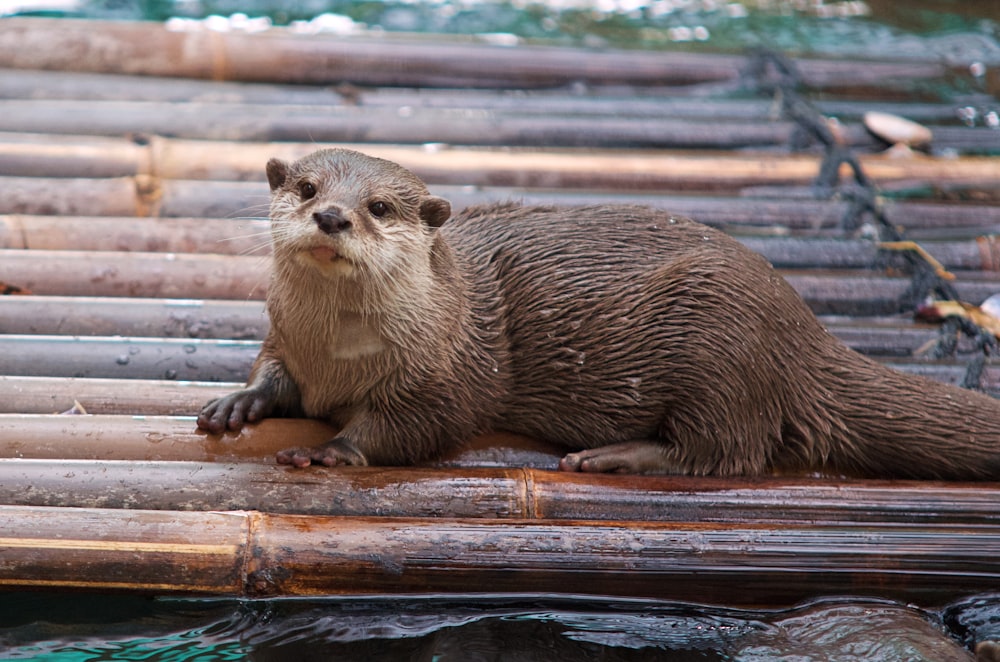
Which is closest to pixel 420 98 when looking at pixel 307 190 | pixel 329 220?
pixel 307 190

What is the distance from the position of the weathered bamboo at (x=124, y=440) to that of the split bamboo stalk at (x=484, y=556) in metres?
0.24

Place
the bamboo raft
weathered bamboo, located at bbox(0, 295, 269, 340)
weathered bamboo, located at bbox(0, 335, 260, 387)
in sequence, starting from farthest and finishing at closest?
1. weathered bamboo, located at bbox(0, 295, 269, 340)
2. weathered bamboo, located at bbox(0, 335, 260, 387)
3. the bamboo raft

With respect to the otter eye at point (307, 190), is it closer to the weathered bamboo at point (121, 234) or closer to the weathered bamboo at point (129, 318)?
the weathered bamboo at point (129, 318)

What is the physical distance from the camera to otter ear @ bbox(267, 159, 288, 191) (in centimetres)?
258

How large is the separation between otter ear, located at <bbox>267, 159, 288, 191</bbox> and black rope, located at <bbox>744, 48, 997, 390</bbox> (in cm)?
178

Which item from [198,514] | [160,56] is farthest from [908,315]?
[160,56]

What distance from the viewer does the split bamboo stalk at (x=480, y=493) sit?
2.39 metres

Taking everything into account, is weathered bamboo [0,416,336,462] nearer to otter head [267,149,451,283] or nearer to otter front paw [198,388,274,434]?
otter front paw [198,388,274,434]

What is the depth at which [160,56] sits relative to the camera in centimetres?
446

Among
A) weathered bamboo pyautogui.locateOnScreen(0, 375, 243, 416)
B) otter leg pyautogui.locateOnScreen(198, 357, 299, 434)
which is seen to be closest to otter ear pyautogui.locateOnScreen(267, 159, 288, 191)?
otter leg pyautogui.locateOnScreen(198, 357, 299, 434)

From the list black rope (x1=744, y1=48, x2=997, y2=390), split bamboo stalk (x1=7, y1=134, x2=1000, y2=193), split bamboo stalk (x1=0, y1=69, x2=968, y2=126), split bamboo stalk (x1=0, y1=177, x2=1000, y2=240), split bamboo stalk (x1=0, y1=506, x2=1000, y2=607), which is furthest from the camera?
split bamboo stalk (x1=0, y1=69, x2=968, y2=126)

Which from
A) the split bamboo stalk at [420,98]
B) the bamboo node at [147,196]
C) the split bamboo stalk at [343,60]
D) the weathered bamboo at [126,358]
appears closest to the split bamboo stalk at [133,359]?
the weathered bamboo at [126,358]

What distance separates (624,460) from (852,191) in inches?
66.6

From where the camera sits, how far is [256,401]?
2.65 m
